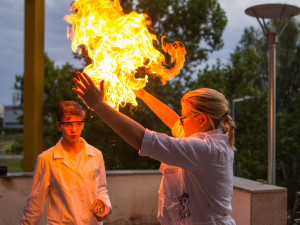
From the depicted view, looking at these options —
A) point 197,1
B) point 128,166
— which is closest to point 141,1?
point 197,1

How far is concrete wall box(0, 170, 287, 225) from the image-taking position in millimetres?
4648

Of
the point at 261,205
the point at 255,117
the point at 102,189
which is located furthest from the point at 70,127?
the point at 255,117

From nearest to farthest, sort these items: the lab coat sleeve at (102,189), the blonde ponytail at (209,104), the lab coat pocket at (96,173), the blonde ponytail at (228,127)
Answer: the blonde ponytail at (209,104)
the blonde ponytail at (228,127)
the lab coat sleeve at (102,189)
the lab coat pocket at (96,173)

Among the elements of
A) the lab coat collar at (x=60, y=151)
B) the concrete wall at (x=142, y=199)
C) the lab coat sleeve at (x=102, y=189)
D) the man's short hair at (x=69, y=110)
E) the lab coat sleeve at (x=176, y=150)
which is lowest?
the concrete wall at (x=142, y=199)

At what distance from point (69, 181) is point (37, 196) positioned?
1.00 ft

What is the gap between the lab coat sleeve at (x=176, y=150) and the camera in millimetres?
1646

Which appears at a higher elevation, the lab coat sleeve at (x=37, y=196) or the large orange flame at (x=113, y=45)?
the large orange flame at (x=113, y=45)

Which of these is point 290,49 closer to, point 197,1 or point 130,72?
point 197,1

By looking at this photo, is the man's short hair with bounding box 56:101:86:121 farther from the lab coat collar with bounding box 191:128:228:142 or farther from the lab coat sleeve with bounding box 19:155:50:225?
the lab coat collar with bounding box 191:128:228:142

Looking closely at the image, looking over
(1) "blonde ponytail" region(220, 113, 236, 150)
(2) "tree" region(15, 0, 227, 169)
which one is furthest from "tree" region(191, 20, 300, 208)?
(1) "blonde ponytail" region(220, 113, 236, 150)

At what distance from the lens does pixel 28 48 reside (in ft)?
20.1

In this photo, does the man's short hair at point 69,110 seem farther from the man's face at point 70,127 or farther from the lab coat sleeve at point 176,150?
the lab coat sleeve at point 176,150

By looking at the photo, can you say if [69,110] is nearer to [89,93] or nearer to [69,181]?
[69,181]

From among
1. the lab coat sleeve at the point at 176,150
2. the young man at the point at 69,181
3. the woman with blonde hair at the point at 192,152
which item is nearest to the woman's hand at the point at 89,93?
the woman with blonde hair at the point at 192,152
